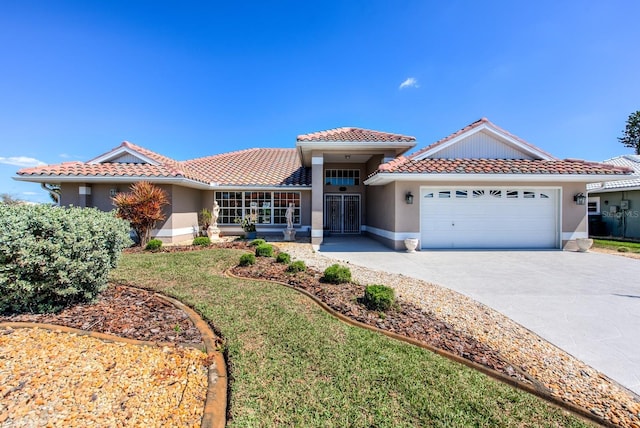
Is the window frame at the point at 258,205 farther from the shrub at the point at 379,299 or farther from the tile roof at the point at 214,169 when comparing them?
the shrub at the point at 379,299

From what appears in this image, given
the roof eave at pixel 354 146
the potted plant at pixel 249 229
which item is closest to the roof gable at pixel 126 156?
the potted plant at pixel 249 229

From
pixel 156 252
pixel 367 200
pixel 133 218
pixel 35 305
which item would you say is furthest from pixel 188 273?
pixel 367 200

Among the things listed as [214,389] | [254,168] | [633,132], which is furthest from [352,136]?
[633,132]

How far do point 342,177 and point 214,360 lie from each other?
47.7 ft

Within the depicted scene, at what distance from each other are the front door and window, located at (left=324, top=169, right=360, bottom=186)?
33.0 inches

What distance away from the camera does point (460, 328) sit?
13.4ft

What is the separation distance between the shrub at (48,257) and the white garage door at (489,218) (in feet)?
35.8

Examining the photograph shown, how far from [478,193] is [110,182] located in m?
17.2

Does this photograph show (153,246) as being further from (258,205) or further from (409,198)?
(409,198)

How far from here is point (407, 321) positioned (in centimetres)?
420

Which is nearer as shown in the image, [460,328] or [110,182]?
[460,328]

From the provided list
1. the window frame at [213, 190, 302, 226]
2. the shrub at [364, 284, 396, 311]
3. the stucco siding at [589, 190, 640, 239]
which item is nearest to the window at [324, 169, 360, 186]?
the window frame at [213, 190, 302, 226]

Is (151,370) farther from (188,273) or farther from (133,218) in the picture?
(133,218)

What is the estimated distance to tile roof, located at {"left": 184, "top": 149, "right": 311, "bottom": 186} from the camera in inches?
618
